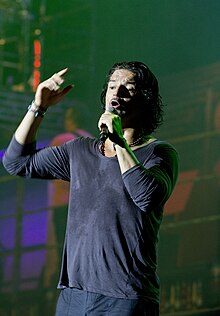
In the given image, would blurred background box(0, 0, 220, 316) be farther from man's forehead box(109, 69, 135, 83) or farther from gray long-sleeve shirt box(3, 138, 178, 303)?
gray long-sleeve shirt box(3, 138, 178, 303)

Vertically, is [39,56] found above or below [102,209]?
above

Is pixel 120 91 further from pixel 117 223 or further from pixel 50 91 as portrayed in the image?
pixel 117 223

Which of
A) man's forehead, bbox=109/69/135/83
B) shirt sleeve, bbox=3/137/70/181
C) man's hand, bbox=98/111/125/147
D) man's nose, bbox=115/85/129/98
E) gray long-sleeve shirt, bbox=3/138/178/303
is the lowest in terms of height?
gray long-sleeve shirt, bbox=3/138/178/303

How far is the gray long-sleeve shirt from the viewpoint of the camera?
1521 millimetres

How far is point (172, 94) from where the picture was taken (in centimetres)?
378

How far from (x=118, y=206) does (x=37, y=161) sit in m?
0.30

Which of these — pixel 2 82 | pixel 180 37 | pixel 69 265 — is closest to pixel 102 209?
pixel 69 265

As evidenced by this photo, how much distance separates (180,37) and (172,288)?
1403mm

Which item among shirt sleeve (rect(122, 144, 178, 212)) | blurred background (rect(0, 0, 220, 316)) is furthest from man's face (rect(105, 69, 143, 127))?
blurred background (rect(0, 0, 220, 316))

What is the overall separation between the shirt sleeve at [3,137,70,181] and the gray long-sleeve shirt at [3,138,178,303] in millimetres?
88

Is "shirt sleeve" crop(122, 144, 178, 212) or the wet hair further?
the wet hair

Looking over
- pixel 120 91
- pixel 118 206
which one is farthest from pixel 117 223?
pixel 120 91

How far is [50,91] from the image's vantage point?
1722 mm

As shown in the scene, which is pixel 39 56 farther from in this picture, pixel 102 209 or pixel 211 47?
pixel 102 209
